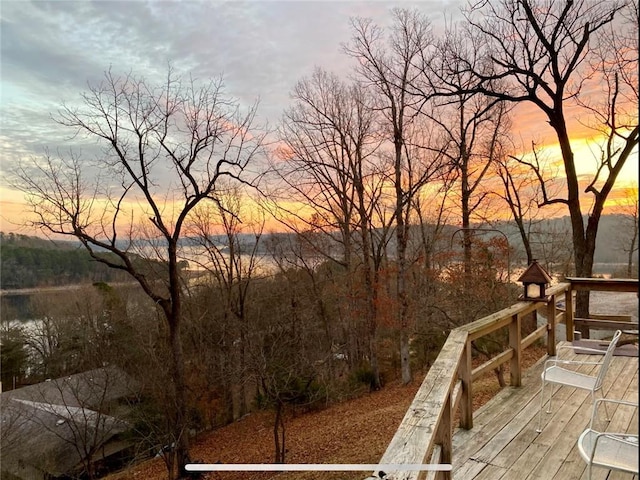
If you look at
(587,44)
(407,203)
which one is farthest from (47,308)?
(587,44)

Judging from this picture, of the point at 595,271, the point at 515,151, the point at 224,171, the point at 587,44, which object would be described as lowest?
the point at 595,271

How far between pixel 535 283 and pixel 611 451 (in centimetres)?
246

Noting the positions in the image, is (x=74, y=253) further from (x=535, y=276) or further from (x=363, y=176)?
(x=535, y=276)

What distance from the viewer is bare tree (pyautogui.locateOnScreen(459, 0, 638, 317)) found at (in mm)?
7648

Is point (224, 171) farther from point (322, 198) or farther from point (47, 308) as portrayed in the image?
point (47, 308)

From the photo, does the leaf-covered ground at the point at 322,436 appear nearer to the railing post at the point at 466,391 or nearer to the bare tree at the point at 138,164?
the bare tree at the point at 138,164

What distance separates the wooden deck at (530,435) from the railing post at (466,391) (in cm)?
8

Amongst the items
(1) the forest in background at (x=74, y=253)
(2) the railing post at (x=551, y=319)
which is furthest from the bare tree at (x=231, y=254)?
(2) the railing post at (x=551, y=319)

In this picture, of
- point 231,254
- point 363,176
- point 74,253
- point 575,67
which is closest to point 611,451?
point 575,67

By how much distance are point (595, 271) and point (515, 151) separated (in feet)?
18.3

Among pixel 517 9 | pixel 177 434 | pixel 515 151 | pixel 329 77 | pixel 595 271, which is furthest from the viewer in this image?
pixel 329 77

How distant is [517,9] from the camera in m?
7.80

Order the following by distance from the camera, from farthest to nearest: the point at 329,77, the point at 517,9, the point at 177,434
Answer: the point at 329,77 → the point at 177,434 → the point at 517,9

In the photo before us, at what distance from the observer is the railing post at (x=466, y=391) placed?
9.42ft
